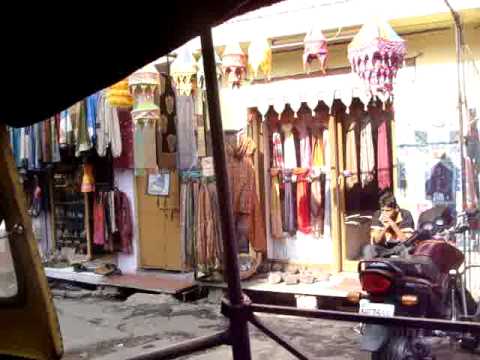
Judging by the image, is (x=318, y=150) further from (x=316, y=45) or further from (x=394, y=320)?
(x=394, y=320)

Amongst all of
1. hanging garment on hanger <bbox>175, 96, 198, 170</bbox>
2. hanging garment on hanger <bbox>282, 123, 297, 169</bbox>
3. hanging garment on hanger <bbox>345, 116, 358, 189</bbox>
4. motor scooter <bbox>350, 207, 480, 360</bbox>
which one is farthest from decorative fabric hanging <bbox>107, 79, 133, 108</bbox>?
motor scooter <bbox>350, 207, 480, 360</bbox>

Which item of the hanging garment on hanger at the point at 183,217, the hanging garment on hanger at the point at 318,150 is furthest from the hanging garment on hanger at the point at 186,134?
the hanging garment on hanger at the point at 318,150

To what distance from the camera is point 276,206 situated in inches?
309

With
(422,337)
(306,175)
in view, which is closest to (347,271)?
(306,175)

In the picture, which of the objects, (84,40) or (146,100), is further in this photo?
(146,100)

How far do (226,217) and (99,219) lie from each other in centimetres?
Answer: 767

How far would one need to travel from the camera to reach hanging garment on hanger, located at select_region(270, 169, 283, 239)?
7.82m

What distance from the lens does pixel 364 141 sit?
7.23m

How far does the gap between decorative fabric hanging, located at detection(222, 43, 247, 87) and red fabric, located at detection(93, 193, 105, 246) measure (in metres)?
3.46

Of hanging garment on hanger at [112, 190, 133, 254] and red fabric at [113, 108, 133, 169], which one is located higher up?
red fabric at [113, 108, 133, 169]

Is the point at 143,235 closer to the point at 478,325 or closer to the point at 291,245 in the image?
the point at 291,245

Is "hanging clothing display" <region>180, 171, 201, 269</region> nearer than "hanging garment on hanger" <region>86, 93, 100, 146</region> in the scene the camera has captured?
Yes

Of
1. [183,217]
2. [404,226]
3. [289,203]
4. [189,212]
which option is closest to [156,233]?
[183,217]

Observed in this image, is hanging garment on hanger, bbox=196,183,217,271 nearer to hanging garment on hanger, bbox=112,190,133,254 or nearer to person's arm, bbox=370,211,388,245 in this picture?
hanging garment on hanger, bbox=112,190,133,254
